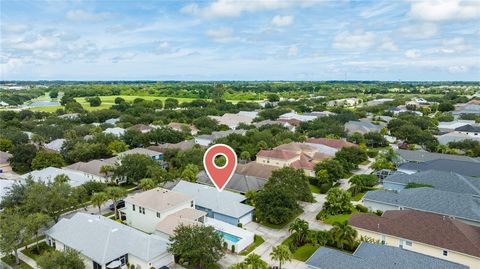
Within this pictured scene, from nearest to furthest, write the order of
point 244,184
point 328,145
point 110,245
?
point 110,245, point 244,184, point 328,145

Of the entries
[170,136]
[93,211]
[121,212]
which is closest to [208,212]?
[121,212]

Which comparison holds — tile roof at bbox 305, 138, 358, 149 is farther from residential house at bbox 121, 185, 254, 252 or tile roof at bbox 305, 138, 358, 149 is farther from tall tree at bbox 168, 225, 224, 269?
tall tree at bbox 168, 225, 224, 269

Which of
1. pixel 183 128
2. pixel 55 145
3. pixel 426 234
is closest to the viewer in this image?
pixel 426 234

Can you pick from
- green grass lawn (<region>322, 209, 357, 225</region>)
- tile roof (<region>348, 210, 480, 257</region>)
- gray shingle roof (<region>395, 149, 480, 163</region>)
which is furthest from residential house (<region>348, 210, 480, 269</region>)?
gray shingle roof (<region>395, 149, 480, 163</region>)

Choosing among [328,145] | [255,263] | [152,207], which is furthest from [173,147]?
[255,263]

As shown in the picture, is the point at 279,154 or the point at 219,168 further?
the point at 279,154

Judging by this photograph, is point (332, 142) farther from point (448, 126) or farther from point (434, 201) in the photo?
point (448, 126)
